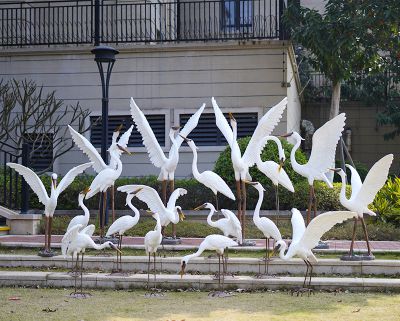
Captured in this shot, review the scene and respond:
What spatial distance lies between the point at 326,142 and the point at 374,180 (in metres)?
1.26

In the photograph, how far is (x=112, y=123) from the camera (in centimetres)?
1973

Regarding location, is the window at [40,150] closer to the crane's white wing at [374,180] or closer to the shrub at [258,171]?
the shrub at [258,171]

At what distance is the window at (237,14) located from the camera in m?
20.3

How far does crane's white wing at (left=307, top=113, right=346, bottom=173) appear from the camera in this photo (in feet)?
36.7

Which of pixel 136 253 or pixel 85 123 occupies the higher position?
pixel 85 123

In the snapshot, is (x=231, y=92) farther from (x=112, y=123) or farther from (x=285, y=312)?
(x=285, y=312)

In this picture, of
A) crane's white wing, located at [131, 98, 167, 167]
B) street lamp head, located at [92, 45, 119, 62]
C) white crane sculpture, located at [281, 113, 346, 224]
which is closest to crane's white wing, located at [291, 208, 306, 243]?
white crane sculpture, located at [281, 113, 346, 224]

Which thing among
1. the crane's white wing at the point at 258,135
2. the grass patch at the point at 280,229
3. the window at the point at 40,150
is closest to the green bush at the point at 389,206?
the grass patch at the point at 280,229

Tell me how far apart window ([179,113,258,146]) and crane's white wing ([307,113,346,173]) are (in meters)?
7.49

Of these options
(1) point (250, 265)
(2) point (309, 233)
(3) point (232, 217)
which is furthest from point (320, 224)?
(1) point (250, 265)

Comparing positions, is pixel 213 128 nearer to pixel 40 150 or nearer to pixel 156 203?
pixel 40 150

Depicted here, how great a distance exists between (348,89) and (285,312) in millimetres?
18427

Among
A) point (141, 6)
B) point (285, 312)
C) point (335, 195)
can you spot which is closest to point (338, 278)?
point (285, 312)

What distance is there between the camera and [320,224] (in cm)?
909
